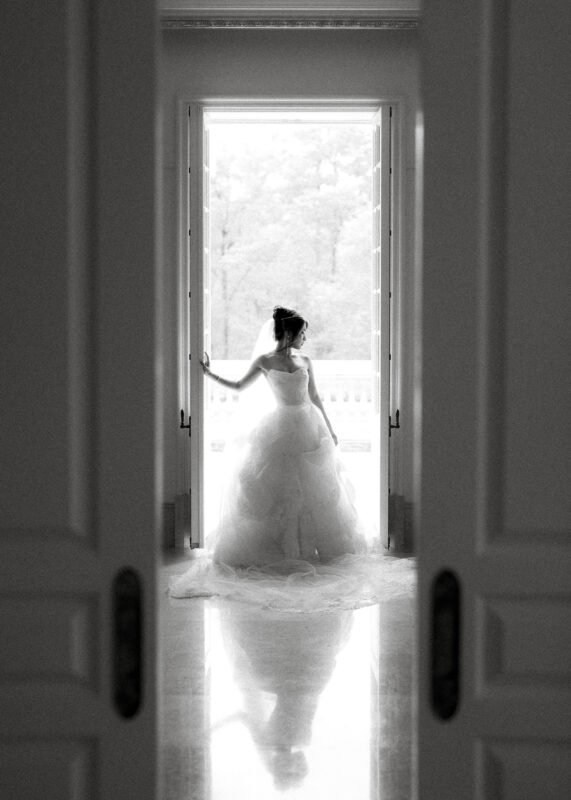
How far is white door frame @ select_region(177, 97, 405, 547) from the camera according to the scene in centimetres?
643

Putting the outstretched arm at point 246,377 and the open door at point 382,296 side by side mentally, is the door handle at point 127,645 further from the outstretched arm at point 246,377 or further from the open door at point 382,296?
the open door at point 382,296

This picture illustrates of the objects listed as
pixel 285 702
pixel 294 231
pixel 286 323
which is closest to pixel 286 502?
pixel 286 323

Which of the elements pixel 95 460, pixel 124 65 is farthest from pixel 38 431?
pixel 124 65

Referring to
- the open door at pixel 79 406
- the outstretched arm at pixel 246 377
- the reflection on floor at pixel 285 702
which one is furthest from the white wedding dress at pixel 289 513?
the open door at pixel 79 406

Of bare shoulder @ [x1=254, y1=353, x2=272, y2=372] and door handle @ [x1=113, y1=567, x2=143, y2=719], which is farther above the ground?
bare shoulder @ [x1=254, y1=353, x2=272, y2=372]

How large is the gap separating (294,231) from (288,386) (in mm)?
10480

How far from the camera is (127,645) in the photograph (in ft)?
5.24

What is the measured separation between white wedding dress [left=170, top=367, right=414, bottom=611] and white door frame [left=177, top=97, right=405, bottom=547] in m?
0.32

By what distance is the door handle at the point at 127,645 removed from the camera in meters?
1.59

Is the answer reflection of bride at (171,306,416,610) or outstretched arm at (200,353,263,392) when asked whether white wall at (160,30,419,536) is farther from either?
reflection of bride at (171,306,416,610)

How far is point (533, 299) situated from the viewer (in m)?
1.58

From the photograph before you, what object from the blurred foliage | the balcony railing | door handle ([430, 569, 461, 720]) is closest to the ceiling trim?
door handle ([430, 569, 461, 720])

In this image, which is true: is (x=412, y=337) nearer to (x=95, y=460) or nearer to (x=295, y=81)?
(x=295, y=81)

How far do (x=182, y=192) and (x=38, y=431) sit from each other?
5076 millimetres
